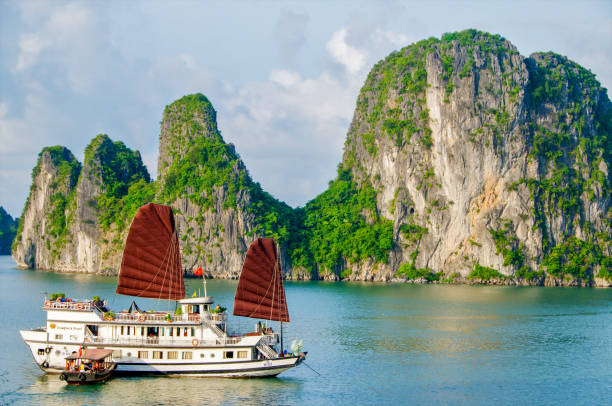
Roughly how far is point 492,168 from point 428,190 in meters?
7.29

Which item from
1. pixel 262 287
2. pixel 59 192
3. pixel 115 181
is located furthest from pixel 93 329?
pixel 59 192

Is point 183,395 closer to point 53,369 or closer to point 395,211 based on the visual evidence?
point 53,369

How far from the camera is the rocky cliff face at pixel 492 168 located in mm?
67688

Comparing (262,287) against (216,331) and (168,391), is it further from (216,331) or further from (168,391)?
(168,391)

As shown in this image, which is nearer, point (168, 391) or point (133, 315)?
point (168, 391)

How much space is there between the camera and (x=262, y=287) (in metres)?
26.0

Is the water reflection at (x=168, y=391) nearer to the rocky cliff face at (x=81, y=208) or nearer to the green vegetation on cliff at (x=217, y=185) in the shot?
the green vegetation on cliff at (x=217, y=185)

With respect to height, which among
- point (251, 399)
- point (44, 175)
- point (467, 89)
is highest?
point (467, 89)

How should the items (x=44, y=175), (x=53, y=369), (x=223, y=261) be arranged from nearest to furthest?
(x=53, y=369)
(x=223, y=261)
(x=44, y=175)

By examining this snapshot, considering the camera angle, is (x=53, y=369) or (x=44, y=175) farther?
(x=44, y=175)

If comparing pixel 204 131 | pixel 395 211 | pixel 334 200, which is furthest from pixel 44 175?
pixel 395 211

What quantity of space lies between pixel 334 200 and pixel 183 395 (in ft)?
192

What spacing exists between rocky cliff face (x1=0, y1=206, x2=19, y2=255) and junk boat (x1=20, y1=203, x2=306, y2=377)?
109 metres

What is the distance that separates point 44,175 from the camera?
290 ft
